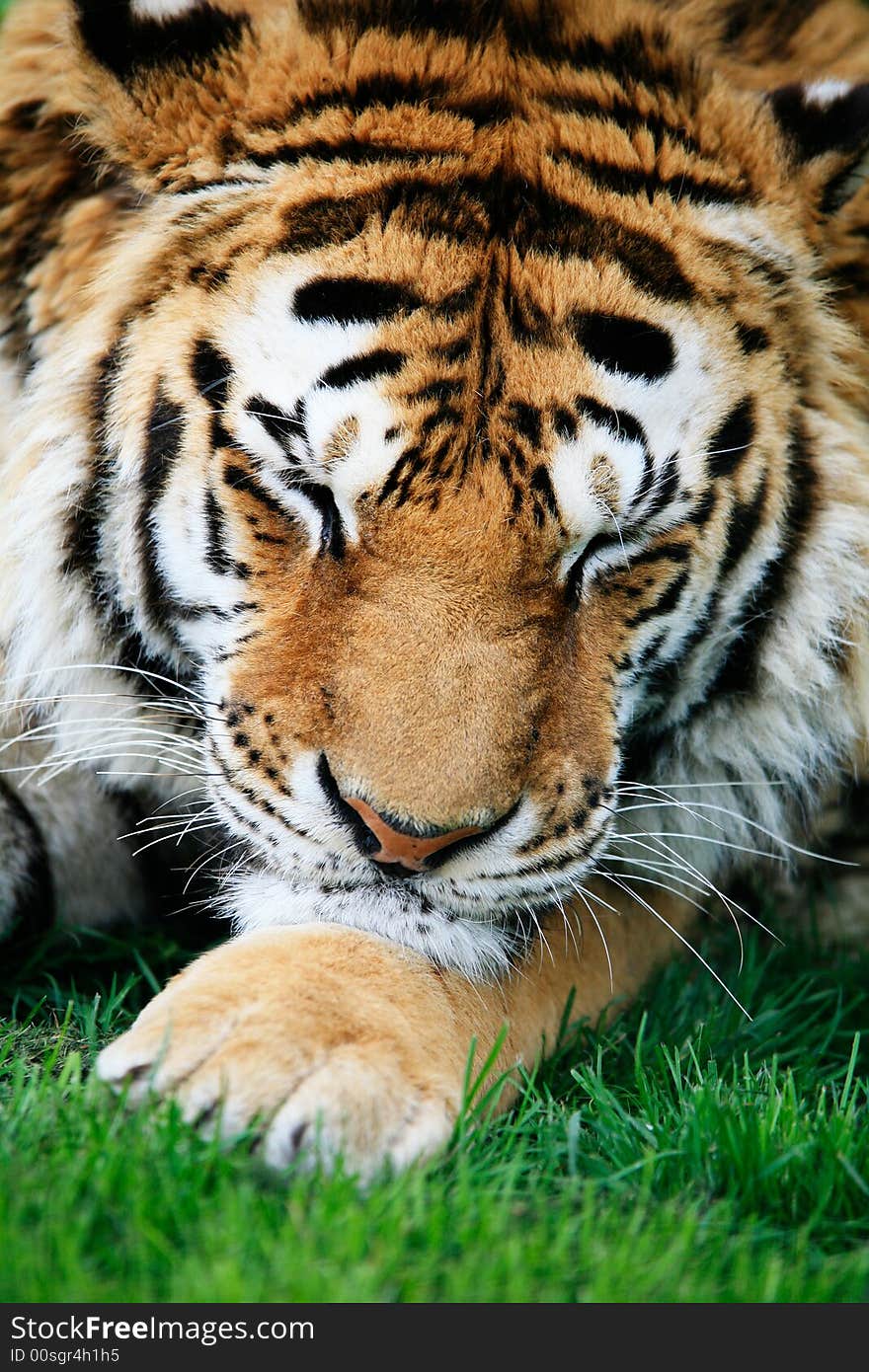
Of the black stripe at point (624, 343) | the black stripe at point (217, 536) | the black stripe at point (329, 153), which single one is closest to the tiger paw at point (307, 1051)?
the black stripe at point (217, 536)

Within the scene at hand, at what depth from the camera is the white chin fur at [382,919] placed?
2.18 m

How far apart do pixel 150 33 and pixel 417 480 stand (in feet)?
2.69

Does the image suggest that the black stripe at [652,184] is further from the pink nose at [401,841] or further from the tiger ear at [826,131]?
the pink nose at [401,841]

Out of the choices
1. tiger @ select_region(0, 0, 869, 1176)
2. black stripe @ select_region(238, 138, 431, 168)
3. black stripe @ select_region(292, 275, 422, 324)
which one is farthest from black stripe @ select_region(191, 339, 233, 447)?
black stripe @ select_region(238, 138, 431, 168)

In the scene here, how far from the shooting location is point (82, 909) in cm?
283

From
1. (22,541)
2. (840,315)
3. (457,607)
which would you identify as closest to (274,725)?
(457,607)

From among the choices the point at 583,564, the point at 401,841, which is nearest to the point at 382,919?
the point at 401,841

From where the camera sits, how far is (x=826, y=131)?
2348mm

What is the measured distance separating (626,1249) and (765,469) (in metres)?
1.25

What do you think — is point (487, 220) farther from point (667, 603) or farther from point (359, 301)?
point (667, 603)

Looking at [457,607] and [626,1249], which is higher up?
[457,607]

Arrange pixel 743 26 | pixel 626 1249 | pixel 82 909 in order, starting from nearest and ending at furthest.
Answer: pixel 626 1249 < pixel 743 26 < pixel 82 909

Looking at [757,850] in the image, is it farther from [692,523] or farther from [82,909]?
[82,909]

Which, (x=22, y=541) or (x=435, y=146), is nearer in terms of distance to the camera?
Answer: (x=435, y=146)
